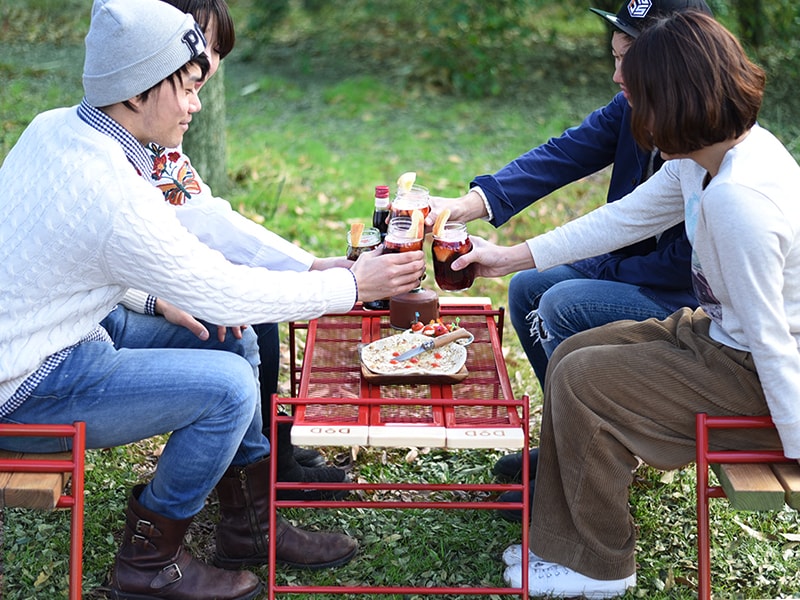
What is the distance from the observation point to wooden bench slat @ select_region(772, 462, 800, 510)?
8.70ft

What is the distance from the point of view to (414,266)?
3.14 meters

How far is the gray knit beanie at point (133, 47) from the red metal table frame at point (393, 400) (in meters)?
0.95

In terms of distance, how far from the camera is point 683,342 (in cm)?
301

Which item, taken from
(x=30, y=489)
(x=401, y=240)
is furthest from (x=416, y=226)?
(x=30, y=489)

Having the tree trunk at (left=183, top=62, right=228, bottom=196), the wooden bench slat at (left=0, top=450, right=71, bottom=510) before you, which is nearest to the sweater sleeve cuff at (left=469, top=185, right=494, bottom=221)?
the wooden bench slat at (left=0, top=450, right=71, bottom=510)

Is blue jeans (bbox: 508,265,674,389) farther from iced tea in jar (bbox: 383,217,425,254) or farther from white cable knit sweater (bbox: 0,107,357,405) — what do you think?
white cable knit sweater (bbox: 0,107,357,405)

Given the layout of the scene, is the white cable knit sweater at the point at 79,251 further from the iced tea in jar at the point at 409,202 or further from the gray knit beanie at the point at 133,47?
the iced tea in jar at the point at 409,202

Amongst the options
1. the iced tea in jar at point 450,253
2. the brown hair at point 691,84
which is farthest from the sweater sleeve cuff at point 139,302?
the brown hair at point 691,84

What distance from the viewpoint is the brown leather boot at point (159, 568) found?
119 inches

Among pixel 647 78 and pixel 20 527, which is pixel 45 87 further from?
pixel 647 78

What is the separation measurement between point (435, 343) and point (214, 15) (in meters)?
1.33

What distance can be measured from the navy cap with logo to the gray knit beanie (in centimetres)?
144

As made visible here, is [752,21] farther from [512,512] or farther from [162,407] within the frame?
[162,407]

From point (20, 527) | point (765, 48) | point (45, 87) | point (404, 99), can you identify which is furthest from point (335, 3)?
point (20, 527)
